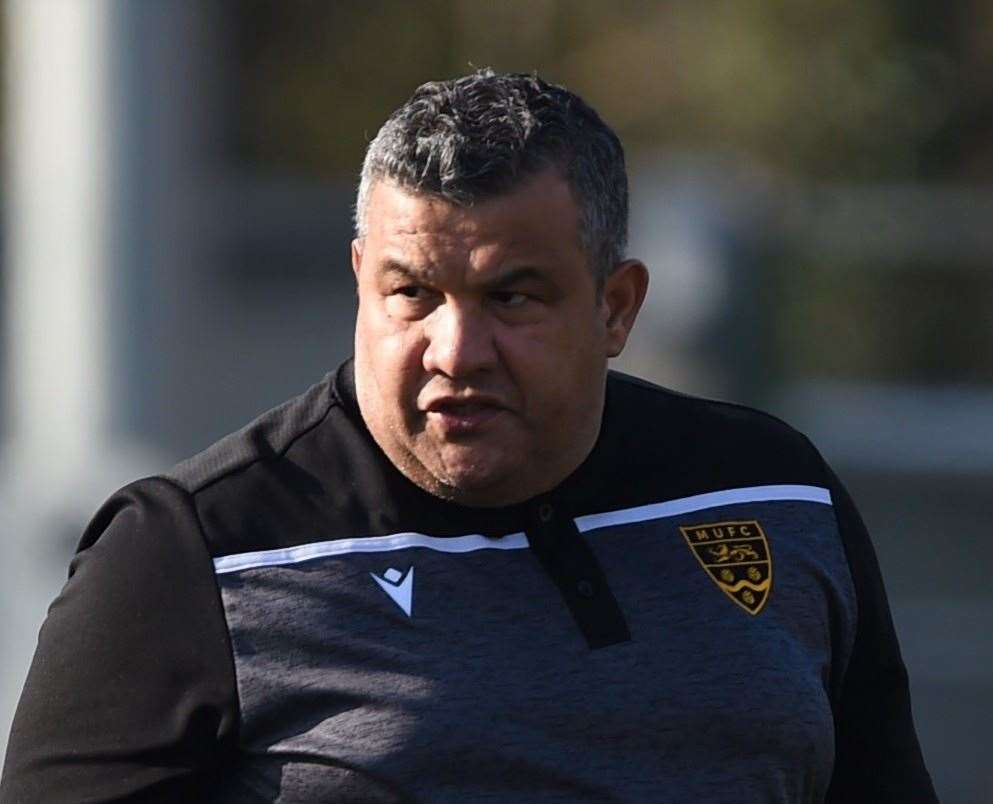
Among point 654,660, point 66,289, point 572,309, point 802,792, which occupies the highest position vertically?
point 572,309

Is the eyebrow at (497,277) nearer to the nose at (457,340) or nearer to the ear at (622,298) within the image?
the nose at (457,340)

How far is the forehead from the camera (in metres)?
2.68

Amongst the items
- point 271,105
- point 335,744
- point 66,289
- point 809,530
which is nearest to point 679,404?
point 809,530

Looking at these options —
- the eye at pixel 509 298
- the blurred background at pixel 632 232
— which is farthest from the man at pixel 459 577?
the blurred background at pixel 632 232

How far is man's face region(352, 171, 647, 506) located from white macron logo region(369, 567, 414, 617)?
0.44 ft

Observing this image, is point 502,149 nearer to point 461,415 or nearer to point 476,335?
point 476,335

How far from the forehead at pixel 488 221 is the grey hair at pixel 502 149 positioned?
0.04 feet

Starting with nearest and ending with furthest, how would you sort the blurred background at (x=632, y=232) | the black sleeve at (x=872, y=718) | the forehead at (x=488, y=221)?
the forehead at (x=488, y=221) → the black sleeve at (x=872, y=718) → the blurred background at (x=632, y=232)

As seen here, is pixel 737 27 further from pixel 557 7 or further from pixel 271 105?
pixel 271 105

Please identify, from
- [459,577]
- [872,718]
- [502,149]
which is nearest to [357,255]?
[502,149]

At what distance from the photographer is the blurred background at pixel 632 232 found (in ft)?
24.6

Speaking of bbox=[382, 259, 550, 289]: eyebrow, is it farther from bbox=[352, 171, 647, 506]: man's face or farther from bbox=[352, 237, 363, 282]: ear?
bbox=[352, 237, 363, 282]: ear

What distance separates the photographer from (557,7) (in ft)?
50.0

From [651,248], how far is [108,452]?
13.8 feet
